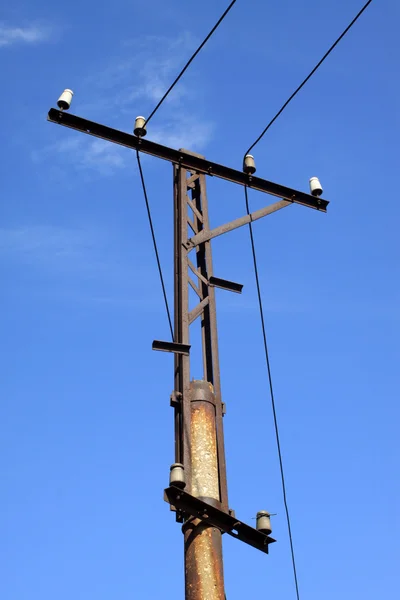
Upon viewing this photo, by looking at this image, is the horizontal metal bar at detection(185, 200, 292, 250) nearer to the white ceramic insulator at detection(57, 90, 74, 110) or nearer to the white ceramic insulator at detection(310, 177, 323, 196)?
the white ceramic insulator at detection(310, 177, 323, 196)

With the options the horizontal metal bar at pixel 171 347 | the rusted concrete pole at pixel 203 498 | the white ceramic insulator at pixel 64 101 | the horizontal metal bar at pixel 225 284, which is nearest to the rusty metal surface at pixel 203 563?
the rusted concrete pole at pixel 203 498

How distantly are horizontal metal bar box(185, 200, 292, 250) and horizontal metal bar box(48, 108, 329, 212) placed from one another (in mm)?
153

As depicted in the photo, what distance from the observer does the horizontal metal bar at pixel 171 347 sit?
21.2ft

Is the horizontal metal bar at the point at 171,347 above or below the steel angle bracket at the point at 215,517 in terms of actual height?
above

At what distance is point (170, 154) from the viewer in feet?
25.4

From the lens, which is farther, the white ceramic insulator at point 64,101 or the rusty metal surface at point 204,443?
the white ceramic insulator at point 64,101

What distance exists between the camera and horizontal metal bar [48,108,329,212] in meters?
7.64

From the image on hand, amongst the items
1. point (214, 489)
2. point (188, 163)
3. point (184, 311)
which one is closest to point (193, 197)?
point (188, 163)

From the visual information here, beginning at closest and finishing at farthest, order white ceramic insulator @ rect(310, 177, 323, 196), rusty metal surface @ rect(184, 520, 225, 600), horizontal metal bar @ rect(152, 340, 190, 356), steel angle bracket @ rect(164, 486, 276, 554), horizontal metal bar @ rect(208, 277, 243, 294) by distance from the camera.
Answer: rusty metal surface @ rect(184, 520, 225, 600) < steel angle bracket @ rect(164, 486, 276, 554) < horizontal metal bar @ rect(152, 340, 190, 356) < horizontal metal bar @ rect(208, 277, 243, 294) < white ceramic insulator @ rect(310, 177, 323, 196)

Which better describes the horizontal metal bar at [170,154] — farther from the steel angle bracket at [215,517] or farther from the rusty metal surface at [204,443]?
the steel angle bracket at [215,517]

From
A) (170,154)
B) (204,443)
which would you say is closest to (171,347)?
(204,443)

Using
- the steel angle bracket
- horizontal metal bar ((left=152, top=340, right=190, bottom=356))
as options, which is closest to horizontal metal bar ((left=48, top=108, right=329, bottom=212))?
horizontal metal bar ((left=152, top=340, right=190, bottom=356))

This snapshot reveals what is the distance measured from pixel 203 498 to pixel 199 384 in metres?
1.01

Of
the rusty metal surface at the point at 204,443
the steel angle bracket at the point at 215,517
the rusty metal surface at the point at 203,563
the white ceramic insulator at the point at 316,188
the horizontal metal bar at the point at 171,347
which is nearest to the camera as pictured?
the rusty metal surface at the point at 203,563
